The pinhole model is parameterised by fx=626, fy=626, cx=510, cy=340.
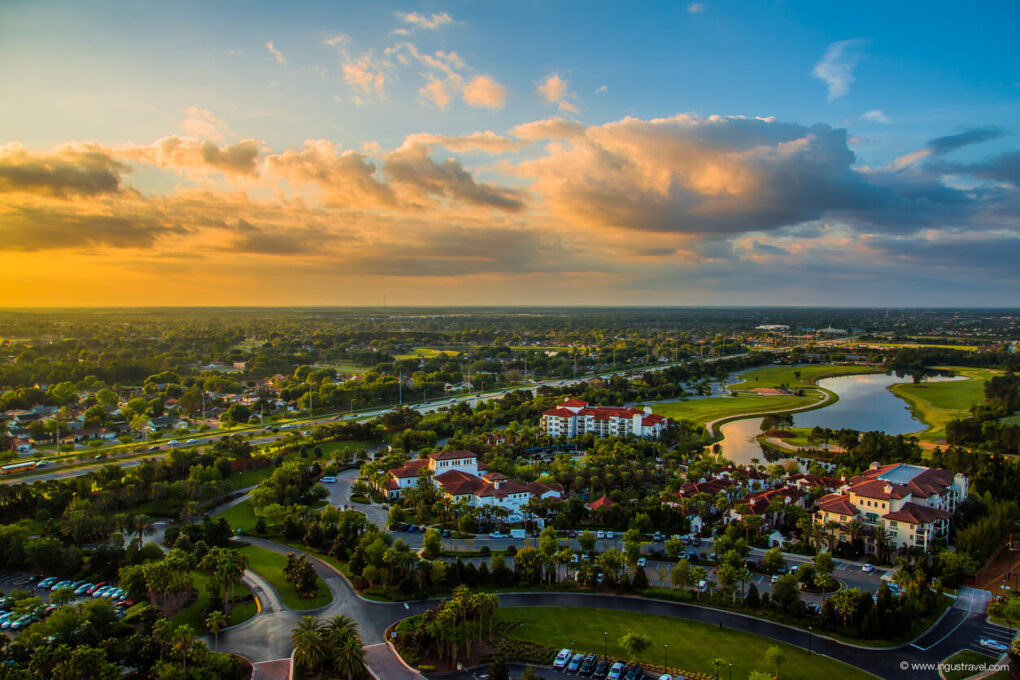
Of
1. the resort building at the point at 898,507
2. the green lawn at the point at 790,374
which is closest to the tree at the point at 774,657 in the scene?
the resort building at the point at 898,507

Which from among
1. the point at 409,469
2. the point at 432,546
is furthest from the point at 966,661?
the point at 409,469

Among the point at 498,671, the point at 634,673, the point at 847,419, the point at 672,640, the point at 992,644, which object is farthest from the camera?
the point at 847,419

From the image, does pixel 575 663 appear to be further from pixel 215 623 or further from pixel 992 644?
pixel 992 644

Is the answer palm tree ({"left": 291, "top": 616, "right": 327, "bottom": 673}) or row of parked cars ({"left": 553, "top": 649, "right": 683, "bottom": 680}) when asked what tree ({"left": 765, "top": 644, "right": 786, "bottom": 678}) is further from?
palm tree ({"left": 291, "top": 616, "right": 327, "bottom": 673})

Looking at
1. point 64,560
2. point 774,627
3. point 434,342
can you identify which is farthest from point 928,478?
point 434,342

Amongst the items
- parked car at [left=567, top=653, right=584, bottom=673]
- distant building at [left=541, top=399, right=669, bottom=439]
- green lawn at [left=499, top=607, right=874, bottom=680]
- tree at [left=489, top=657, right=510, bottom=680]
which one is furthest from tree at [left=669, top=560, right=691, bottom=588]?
distant building at [left=541, top=399, right=669, bottom=439]

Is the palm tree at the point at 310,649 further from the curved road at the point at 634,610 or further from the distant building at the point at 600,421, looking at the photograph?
the distant building at the point at 600,421
